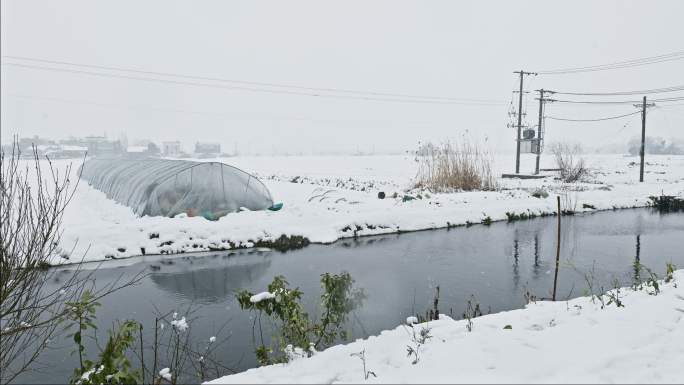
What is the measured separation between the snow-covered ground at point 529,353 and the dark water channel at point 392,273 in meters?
1.45

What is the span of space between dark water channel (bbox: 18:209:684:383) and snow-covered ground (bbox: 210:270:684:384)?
1.45 m

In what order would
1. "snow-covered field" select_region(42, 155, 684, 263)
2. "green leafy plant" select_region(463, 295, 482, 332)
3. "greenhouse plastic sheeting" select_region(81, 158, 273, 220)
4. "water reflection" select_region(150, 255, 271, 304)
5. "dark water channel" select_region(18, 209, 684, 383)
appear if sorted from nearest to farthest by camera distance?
"green leafy plant" select_region(463, 295, 482, 332), "dark water channel" select_region(18, 209, 684, 383), "water reflection" select_region(150, 255, 271, 304), "snow-covered field" select_region(42, 155, 684, 263), "greenhouse plastic sheeting" select_region(81, 158, 273, 220)

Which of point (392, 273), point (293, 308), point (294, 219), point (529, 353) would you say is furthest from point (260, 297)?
point (294, 219)

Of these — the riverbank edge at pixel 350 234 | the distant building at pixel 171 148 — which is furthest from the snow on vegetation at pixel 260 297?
the distant building at pixel 171 148

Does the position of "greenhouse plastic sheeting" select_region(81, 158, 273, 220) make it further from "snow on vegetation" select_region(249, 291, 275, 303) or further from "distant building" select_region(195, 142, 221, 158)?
"distant building" select_region(195, 142, 221, 158)

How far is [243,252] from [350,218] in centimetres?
459

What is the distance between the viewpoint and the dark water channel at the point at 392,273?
8062 millimetres

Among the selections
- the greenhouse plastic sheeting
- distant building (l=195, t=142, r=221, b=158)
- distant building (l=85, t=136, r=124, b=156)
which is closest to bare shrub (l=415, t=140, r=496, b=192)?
the greenhouse plastic sheeting

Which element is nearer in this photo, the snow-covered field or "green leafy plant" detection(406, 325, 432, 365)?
"green leafy plant" detection(406, 325, 432, 365)

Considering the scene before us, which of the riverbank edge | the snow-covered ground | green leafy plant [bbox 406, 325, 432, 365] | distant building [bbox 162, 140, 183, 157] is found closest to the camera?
the snow-covered ground

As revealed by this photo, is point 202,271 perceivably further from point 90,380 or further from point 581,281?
point 581,281

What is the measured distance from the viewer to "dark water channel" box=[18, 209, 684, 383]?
8.06m

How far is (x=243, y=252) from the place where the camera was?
44.6 ft

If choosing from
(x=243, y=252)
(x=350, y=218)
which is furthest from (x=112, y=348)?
(x=350, y=218)
